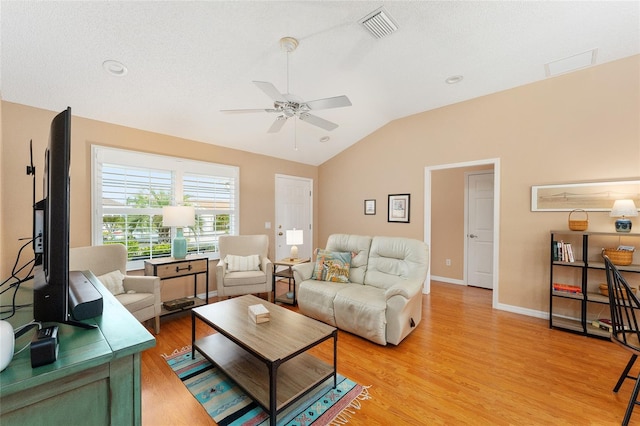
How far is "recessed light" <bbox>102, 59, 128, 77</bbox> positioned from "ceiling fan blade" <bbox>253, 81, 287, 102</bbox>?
1.48 metres

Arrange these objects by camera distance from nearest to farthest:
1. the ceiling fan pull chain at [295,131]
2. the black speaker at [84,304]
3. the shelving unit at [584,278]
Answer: the black speaker at [84,304] < the shelving unit at [584,278] < the ceiling fan pull chain at [295,131]

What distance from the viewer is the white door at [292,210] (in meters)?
5.14

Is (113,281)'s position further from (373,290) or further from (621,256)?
(621,256)

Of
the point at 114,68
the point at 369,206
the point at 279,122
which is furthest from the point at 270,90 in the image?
the point at 369,206

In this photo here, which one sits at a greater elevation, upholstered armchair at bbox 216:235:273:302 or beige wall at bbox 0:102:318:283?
beige wall at bbox 0:102:318:283

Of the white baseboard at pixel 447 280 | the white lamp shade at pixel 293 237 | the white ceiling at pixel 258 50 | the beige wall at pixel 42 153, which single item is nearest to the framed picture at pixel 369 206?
the white lamp shade at pixel 293 237

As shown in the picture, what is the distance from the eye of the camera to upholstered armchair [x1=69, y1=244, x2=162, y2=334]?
272 cm

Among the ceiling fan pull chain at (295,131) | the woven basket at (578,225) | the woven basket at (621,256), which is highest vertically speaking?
the ceiling fan pull chain at (295,131)

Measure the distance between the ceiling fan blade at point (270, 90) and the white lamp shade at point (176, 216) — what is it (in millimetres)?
1976

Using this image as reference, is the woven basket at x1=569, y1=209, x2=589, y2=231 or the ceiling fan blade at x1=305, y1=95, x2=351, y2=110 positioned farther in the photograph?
the woven basket at x1=569, y1=209, x2=589, y2=231

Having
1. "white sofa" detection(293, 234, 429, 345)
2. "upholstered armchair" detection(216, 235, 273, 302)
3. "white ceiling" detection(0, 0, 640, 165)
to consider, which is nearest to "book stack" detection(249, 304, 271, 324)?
"white sofa" detection(293, 234, 429, 345)

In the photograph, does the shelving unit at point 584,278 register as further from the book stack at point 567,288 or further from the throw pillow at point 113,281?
the throw pillow at point 113,281

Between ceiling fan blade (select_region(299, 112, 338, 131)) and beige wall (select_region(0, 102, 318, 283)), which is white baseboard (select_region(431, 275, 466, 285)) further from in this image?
beige wall (select_region(0, 102, 318, 283))

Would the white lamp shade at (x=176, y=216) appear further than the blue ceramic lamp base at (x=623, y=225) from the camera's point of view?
Yes
